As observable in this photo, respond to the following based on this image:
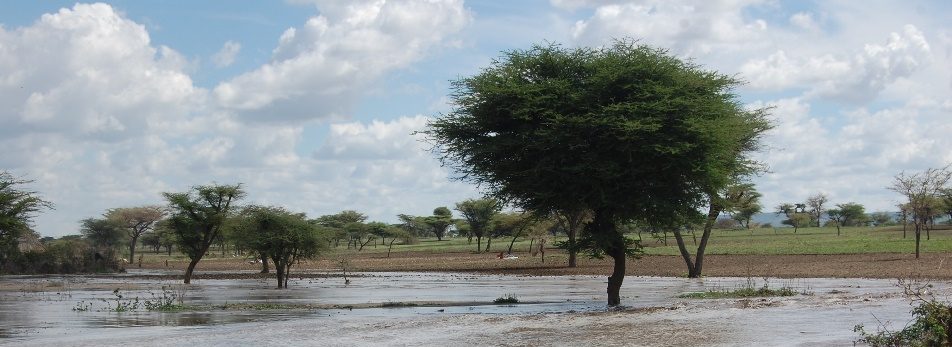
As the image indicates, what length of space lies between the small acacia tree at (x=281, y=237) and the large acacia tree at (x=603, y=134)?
2067cm

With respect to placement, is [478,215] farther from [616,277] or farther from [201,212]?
[616,277]

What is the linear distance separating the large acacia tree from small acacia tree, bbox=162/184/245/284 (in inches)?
1232

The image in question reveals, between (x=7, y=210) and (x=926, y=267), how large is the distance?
45634 millimetres

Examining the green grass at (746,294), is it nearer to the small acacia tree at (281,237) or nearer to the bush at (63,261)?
the small acacia tree at (281,237)

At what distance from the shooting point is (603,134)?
967 inches

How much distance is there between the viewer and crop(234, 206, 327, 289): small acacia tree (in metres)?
45.7

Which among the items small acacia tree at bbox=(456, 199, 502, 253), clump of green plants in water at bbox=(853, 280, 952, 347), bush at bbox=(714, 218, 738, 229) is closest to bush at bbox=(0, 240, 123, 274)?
small acacia tree at bbox=(456, 199, 502, 253)

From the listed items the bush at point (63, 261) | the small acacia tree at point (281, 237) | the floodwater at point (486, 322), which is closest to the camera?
the floodwater at point (486, 322)

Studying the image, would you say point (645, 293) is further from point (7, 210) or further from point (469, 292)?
point (7, 210)

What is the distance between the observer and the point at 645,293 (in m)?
34.2

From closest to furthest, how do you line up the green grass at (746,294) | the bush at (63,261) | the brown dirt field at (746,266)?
1. the green grass at (746,294)
2. the brown dirt field at (746,266)
3. the bush at (63,261)

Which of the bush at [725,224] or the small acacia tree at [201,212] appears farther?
the bush at [725,224]

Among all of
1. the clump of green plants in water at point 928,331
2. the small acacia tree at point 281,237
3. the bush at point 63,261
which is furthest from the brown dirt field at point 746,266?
the clump of green plants in water at point 928,331

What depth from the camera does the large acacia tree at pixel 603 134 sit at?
2466cm
